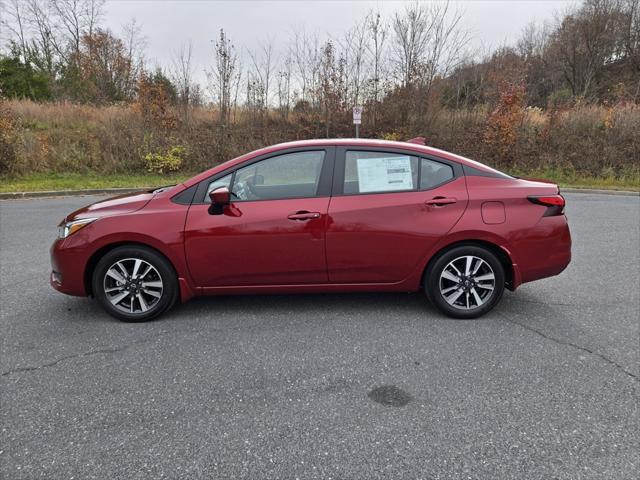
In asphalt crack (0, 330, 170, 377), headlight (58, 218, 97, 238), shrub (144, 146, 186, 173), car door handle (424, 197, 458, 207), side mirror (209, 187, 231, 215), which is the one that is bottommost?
asphalt crack (0, 330, 170, 377)

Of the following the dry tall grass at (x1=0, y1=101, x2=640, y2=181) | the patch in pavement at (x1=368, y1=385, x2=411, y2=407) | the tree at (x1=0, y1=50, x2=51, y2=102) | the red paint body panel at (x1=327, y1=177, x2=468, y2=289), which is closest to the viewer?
the patch in pavement at (x1=368, y1=385, x2=411, y2=407)

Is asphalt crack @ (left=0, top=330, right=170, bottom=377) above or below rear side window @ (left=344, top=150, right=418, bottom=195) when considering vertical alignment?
below

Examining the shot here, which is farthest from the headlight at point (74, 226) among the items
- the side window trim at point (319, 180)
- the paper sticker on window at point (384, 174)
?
the paper sticker on window at point (384, 174)

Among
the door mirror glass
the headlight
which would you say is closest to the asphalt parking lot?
the headlight

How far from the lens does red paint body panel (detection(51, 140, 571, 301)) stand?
11.5 feet

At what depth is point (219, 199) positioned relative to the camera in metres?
3.42

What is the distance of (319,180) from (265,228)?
25.0 inches

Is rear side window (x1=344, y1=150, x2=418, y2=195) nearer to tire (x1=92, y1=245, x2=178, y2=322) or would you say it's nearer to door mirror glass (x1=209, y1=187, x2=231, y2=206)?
door mirror glass (x1=209, y1=187, x2=231, y2=206)

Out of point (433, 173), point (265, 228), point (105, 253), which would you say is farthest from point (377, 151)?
point (105, 253)

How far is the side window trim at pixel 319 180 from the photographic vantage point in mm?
3594

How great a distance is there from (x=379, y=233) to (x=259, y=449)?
1972mm

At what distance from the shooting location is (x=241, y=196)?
3.64 meters

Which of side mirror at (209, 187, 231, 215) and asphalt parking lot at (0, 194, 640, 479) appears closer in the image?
asphalt parking lot at (0, 194, 640, 479)

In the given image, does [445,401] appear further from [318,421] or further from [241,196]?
[241,196]
